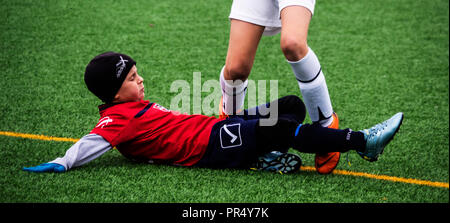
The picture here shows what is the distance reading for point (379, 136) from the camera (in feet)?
6.11

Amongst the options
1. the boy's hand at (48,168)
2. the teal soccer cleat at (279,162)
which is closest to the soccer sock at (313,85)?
the teal soccer cleat at (279,162)

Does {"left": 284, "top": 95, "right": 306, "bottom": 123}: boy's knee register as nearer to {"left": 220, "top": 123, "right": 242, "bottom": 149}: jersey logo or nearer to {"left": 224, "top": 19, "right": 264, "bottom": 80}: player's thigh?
{"left": 224, "top": 19, "right": 264, "bottom": 80}: player's thigh

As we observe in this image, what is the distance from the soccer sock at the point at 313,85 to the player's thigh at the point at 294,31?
5 centimetres

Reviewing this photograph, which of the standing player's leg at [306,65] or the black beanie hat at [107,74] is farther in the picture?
the black beanie hat at [107,74]

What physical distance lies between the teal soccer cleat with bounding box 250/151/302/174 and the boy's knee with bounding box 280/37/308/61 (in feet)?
1.48

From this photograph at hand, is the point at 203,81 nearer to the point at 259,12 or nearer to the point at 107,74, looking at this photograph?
the point at 259,12

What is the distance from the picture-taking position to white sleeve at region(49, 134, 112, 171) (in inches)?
76.7

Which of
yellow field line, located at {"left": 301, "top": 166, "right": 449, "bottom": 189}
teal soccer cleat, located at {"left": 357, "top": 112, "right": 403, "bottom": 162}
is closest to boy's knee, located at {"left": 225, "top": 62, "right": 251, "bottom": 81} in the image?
yellow field line, located at {"left": 301, "top": 166, "right": 449, "bottom": 189}

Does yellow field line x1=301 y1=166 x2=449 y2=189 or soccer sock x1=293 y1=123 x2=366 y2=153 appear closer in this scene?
soccer sock x1=293 y1=123 x2=366 y2=153

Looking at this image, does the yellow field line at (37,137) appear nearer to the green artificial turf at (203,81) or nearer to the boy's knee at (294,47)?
the green artificial turf at (203,81)

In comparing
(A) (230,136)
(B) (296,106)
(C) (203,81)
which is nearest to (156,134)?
(A) (230,136)

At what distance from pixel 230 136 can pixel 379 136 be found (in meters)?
0.63

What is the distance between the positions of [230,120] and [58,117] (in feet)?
3.90

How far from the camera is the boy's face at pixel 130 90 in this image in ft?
6.86
